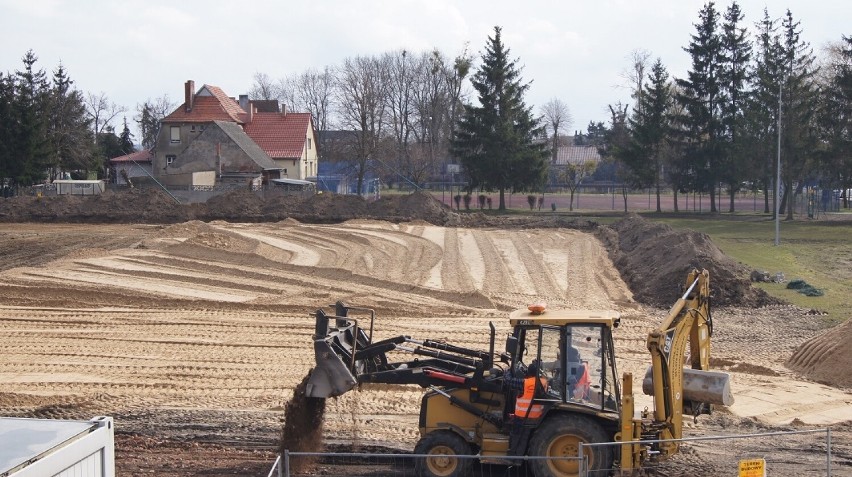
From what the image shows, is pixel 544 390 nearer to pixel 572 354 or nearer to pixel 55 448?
pixel 572 354

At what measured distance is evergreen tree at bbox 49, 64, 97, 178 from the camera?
2766 inches

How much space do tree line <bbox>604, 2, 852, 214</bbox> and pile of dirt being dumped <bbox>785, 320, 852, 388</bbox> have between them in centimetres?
3931

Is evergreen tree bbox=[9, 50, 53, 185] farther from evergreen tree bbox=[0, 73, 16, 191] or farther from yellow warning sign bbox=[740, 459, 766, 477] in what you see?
yellow warning sign bbox=[740, 459, 766, 477]

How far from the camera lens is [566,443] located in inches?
404

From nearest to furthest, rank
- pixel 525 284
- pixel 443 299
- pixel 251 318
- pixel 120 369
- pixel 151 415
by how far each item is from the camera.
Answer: pixel 151 415
pixel 120 369
pixel 251 318
pixel 443 299
pixel 525 284

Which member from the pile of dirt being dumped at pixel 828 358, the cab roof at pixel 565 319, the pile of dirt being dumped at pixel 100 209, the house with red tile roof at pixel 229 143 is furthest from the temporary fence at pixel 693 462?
the house with red tile roof at pixel 229 143

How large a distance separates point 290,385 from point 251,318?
6.46m

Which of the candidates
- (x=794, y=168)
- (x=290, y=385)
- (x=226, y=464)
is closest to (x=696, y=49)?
(x=794, y=168)

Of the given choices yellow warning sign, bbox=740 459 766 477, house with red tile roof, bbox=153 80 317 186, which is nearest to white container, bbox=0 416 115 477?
yellow warning sign, bbox=740 459 766 477

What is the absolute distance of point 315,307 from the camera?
78.7 feet

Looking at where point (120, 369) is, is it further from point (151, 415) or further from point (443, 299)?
point (443, 299)

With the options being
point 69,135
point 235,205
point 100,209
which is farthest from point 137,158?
point 235,205

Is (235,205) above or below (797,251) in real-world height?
above

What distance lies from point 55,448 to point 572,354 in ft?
18.2
